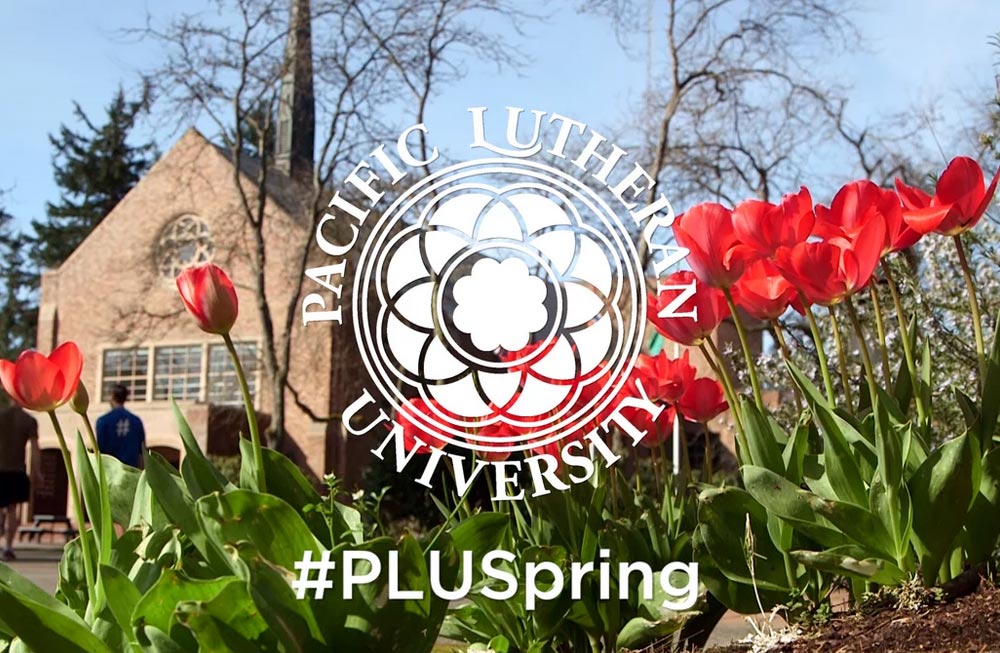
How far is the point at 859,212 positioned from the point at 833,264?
145mm

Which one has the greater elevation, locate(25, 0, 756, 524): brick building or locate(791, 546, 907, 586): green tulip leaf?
locate(25, 0, 756, 524): brick building

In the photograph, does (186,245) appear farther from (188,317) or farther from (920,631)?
(920,631)

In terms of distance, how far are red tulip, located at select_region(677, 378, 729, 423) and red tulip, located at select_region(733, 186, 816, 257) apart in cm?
65

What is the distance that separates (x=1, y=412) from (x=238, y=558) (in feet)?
34.4

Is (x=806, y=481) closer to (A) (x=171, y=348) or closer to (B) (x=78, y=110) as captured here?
(A) (x=171, y=348)

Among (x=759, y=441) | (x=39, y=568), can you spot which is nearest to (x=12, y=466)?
(x=39, y=568)

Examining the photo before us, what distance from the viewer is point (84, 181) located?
52.5m

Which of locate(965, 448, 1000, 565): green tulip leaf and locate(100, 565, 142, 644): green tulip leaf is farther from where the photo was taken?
locate(965, 448, 1000, 565): green tulip leaf

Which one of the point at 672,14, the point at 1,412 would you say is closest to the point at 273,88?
the point at 672,14

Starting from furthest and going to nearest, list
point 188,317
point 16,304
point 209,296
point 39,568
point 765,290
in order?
point 16,304, point 188,317, point 39,568, point 765,290, point 209,296

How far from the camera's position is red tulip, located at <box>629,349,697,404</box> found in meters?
2.63

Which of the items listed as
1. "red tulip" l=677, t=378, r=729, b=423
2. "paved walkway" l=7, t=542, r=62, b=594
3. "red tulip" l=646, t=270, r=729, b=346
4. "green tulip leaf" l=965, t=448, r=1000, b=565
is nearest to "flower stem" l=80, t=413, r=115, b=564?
"red tulip" l=646, t=270, r=729, b=346

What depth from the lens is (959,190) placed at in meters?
2.11

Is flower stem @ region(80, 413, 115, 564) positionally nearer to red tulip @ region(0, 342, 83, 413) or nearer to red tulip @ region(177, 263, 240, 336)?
red tulip @ region(0, 342, 83, 413)
